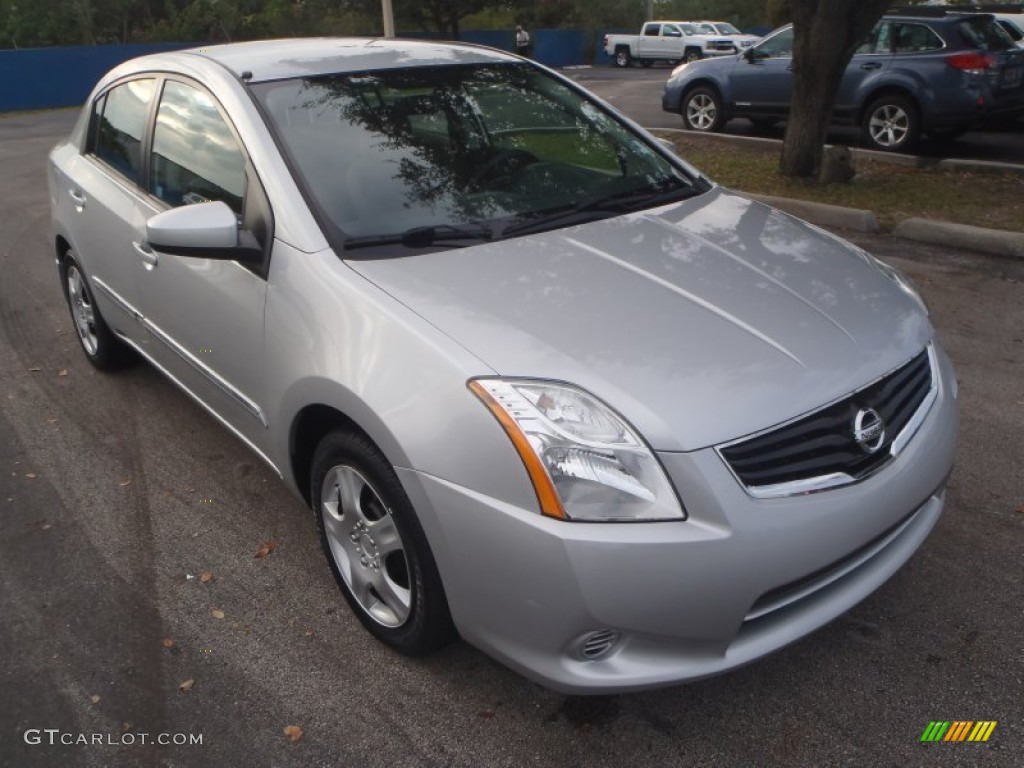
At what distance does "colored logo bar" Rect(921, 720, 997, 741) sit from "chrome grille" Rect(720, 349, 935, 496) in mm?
745

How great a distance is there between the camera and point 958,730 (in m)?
2.48

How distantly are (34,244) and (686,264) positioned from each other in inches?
290

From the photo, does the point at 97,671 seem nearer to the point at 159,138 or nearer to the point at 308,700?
the point at 308,700

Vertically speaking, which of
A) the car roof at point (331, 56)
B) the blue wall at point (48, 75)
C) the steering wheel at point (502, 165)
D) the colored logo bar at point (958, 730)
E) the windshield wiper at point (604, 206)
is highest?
the car roof at point (331, 56)

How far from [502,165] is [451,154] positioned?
20 centimetres

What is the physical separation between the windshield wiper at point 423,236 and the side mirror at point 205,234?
0.36 meters

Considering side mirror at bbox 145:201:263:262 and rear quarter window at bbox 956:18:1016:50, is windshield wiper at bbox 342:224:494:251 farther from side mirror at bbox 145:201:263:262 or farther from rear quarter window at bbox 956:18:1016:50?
rear quarter window at bbox 956:18:1016:50

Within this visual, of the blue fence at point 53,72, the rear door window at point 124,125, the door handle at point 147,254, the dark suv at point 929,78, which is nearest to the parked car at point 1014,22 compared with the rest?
the dark suv at point 929,78

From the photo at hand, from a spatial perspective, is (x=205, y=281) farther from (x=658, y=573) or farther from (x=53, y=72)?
(x=53, y=72)

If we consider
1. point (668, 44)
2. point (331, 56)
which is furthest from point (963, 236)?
point (668, 44)

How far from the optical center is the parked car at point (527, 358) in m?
2.22

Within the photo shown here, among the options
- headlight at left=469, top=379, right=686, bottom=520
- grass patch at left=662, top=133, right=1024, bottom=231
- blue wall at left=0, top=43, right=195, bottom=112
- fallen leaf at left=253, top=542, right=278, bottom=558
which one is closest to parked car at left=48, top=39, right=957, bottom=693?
headlight at left=469, top=379, right=686, bottom=520

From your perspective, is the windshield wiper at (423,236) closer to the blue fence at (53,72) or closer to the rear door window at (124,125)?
the rear door window at (124,125)

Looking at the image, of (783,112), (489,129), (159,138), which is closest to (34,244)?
(159,138)
